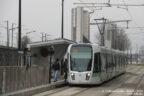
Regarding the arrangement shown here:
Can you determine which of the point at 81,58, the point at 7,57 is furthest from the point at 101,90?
the point at 7,57

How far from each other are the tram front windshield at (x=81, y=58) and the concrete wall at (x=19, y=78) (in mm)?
2067

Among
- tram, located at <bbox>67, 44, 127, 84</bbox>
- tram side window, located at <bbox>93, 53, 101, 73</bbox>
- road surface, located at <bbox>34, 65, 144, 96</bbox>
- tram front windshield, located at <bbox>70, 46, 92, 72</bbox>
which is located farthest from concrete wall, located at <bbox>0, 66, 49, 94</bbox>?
tram side window, located at <bbox>93, 53, 101, 73</bbox>

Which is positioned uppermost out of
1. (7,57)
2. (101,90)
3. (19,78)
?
(7,57)

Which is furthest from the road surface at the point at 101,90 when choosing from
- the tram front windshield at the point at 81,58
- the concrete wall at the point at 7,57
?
the concrete wall at the point at 7,57

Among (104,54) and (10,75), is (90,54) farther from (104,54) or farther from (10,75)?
(10,75)

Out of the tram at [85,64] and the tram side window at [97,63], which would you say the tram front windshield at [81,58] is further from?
the tram side window at [97,63]

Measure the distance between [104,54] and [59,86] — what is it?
4518mm

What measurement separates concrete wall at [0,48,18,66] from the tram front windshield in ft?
38.2

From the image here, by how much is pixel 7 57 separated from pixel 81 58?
1268 cm

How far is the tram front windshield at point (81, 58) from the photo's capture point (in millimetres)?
18984

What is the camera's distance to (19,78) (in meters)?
14.6

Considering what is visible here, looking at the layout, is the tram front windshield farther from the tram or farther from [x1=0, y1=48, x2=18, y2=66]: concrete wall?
[x1=0, y1=48, x2=18, y2=66]: concrete wall

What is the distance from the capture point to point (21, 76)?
14922 mm

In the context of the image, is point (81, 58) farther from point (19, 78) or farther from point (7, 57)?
point (7, 57)
